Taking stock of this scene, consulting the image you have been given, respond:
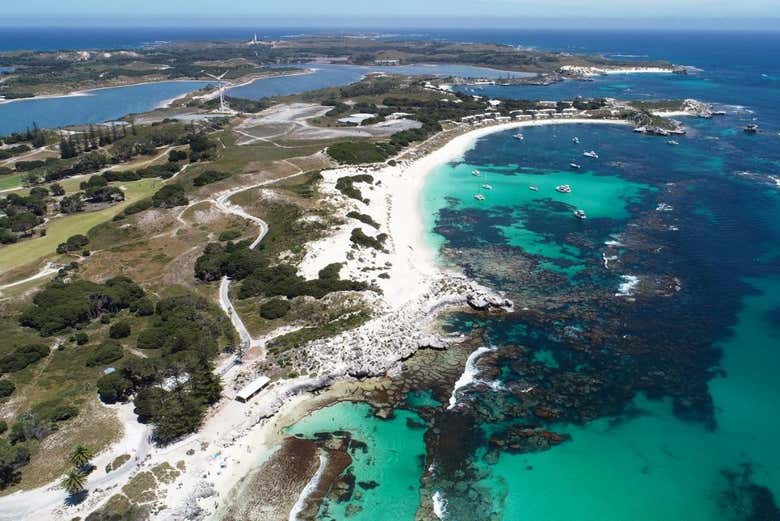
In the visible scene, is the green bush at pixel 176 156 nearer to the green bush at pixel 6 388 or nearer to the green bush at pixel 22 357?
the green bush at pixel 22 357

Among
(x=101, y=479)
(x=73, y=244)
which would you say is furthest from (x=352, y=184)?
(x=101, y=479)

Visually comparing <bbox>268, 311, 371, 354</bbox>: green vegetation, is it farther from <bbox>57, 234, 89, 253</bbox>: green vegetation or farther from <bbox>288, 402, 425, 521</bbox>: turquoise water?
<bbox>57, 234, 89, 253</bbox>: green vegetation

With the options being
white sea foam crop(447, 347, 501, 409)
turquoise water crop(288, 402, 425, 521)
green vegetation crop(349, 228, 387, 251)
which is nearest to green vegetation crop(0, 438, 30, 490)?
turquoise water crop(288, 402, 425, 521)

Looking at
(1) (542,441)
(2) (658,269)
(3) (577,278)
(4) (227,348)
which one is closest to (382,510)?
(1) (542,441)

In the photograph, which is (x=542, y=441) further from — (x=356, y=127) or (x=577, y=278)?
(x=356, y=127)

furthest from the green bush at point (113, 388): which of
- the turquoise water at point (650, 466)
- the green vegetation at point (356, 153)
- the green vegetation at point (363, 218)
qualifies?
the green vegetation at point (356, 153)

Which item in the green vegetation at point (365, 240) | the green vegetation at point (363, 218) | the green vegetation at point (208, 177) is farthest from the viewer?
the green vegetation at point (208, 177)
